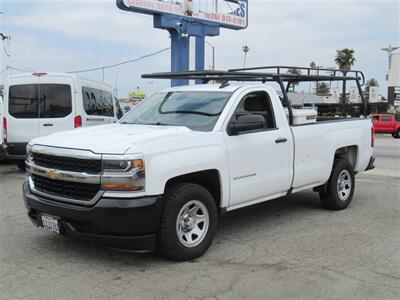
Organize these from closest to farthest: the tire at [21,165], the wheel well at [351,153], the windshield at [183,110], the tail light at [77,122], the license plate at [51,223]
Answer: the license plate at [51,223] < the windshield at [183,110] < the wheel well at [351,153] < the tail light at [77,122] < the tire at [21,165]

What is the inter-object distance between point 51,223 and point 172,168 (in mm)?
1372

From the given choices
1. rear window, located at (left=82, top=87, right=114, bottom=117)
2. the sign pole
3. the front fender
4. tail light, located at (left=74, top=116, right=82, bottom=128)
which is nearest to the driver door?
the front fender

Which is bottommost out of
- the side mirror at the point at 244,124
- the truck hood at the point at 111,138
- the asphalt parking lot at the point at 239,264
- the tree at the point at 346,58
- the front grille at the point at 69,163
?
the asphalt parking lot at the point at 239,264

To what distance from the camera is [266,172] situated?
19.5 ft

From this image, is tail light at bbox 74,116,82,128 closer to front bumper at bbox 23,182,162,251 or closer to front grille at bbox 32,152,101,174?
front grille at bbox 32,152,101,174

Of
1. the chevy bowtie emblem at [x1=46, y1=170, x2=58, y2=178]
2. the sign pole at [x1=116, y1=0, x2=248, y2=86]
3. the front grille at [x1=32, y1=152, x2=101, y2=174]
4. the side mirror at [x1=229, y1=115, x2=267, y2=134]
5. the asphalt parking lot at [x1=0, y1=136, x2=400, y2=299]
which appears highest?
the sign pole at [x1=116, y1=0, x2=248, y2=86]

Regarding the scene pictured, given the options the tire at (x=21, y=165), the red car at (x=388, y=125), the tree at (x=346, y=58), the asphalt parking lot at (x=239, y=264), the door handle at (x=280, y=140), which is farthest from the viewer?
the tree at (x=346, y=58)

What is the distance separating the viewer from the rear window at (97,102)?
1160 centimetres

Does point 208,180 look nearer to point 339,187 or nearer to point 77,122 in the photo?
point 339,187

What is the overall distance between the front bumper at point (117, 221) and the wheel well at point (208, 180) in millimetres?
596

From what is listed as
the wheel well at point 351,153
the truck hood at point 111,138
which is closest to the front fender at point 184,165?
the truck hood at point 111,138

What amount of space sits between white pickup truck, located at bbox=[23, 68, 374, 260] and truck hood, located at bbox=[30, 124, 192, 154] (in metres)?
0.01

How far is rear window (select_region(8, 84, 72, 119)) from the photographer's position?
11.0m

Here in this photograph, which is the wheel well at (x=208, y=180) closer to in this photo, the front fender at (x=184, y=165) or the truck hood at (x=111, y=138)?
the front fender at (x=184, y=165)
